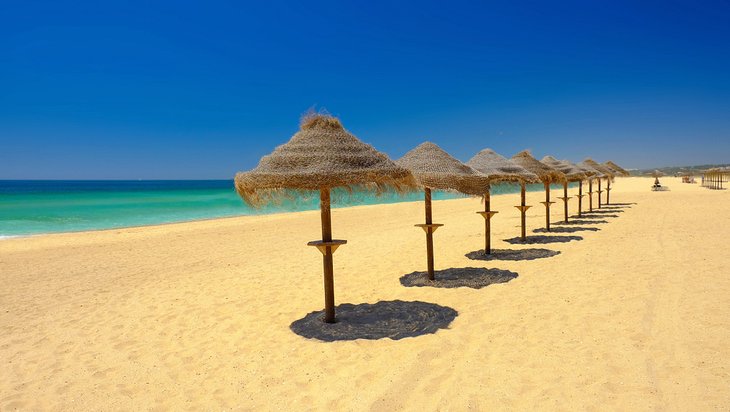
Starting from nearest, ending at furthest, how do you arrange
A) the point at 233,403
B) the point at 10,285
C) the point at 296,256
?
the point at 233,403 → the point at 10,285 → the point at 296,256

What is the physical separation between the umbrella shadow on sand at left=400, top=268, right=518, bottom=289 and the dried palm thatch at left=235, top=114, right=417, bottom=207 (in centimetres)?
236

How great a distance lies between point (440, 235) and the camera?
41.6ft

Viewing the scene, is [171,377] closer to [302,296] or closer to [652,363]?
[302,296]

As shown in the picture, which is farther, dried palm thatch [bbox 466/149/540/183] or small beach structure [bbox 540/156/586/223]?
small beach structure [bbox 540/156/586/223]

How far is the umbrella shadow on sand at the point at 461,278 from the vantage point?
22.0 ft

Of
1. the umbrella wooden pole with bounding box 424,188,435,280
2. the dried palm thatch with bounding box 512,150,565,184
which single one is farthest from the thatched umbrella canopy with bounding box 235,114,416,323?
the dried palm thatch with bounding box 512,150,565,184

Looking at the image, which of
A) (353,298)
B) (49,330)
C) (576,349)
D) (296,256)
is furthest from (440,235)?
(49,330)

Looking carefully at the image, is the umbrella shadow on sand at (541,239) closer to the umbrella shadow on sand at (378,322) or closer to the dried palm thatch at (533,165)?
the dried palm thatch at (533,165)

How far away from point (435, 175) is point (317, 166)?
2.43m

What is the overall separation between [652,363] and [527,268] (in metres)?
A: 3.85

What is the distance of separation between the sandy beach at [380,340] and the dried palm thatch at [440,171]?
155 centimetres

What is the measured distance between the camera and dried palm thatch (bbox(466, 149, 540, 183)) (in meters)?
9.11

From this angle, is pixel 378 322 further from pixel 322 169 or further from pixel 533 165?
pixel 533 165

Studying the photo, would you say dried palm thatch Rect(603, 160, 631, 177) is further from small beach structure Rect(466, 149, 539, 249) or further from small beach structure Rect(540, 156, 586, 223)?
small beach structure Rect(466, 149, 539, 249)
